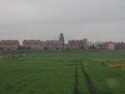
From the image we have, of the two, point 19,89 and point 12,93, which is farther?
point 19,89

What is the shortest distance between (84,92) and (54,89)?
2.76m

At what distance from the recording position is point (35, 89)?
22.4 metres

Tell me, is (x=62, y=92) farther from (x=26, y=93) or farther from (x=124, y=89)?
(x=124, y=89)

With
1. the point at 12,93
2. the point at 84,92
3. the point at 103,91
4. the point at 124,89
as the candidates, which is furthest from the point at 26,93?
the point at 124,89

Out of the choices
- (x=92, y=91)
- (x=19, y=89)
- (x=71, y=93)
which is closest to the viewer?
(x=71, y=93)

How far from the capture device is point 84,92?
797 inches

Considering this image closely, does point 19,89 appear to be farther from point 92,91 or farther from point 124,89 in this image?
point 124,89

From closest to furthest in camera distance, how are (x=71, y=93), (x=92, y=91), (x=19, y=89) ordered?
(x=71, y=93), (x=92, y=91), (x=19, y=89)

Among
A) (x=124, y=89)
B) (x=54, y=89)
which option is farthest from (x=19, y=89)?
(x=124, y=89)

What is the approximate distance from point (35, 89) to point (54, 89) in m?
1.37

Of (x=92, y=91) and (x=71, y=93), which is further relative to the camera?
(x=92, y=91)

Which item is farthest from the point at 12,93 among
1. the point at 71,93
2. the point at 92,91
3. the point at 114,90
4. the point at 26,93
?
the point at 114,90

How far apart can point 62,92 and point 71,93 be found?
102 centimetres

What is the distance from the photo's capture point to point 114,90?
21.6 meters
